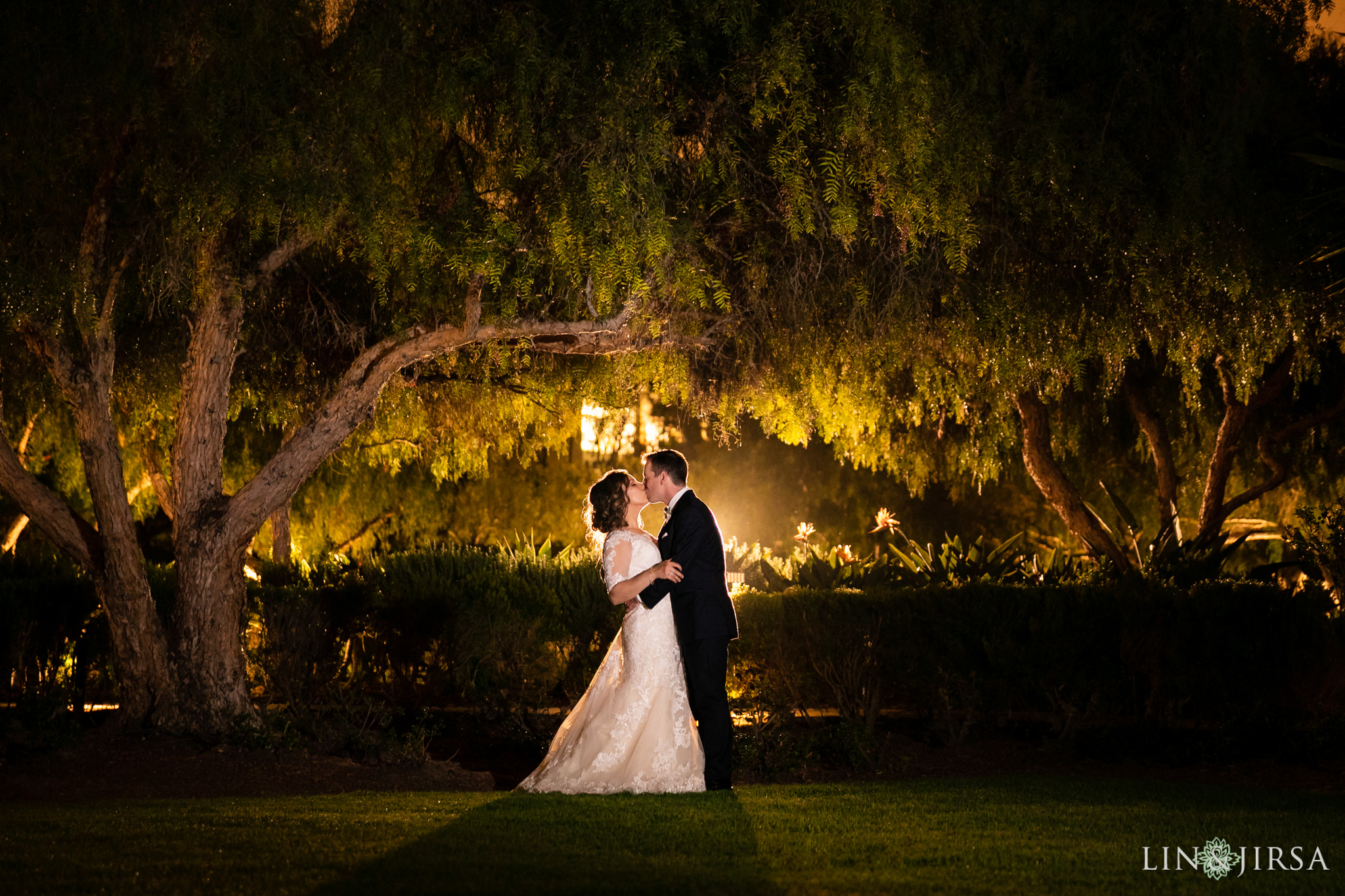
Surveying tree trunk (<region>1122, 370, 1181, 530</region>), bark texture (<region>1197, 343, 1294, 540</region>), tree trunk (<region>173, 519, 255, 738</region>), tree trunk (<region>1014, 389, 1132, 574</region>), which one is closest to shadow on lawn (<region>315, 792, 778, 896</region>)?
tree trunk (<region>173, 519, 255, 738</region>)

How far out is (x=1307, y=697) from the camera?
9.05 meters

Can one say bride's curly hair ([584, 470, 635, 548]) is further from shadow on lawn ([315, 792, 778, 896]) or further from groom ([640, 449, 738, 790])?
shadow on lawn ([315, 792, 778, 896])

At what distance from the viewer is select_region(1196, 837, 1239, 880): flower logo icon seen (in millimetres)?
5363

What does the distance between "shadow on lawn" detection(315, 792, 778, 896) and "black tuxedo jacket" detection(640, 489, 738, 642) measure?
1.04 m

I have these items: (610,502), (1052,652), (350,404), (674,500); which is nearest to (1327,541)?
(1052,652)

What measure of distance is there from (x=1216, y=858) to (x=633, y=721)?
3305 millimetres

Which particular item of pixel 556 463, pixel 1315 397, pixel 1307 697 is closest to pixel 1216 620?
pixel 1307 697

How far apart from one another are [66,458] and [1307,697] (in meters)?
15.3

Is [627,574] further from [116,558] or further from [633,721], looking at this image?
[116,558]

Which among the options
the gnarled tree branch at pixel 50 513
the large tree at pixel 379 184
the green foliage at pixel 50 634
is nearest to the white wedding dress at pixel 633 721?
the large tree at pixel 379 184

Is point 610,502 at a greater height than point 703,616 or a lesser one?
greater

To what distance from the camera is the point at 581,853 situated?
5582mm

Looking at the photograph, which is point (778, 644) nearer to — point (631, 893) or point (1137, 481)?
point (631, 893)

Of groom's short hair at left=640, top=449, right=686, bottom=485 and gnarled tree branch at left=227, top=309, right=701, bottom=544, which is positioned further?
gnarled tree branch at left=227, top=309, right=701, bottom=544
